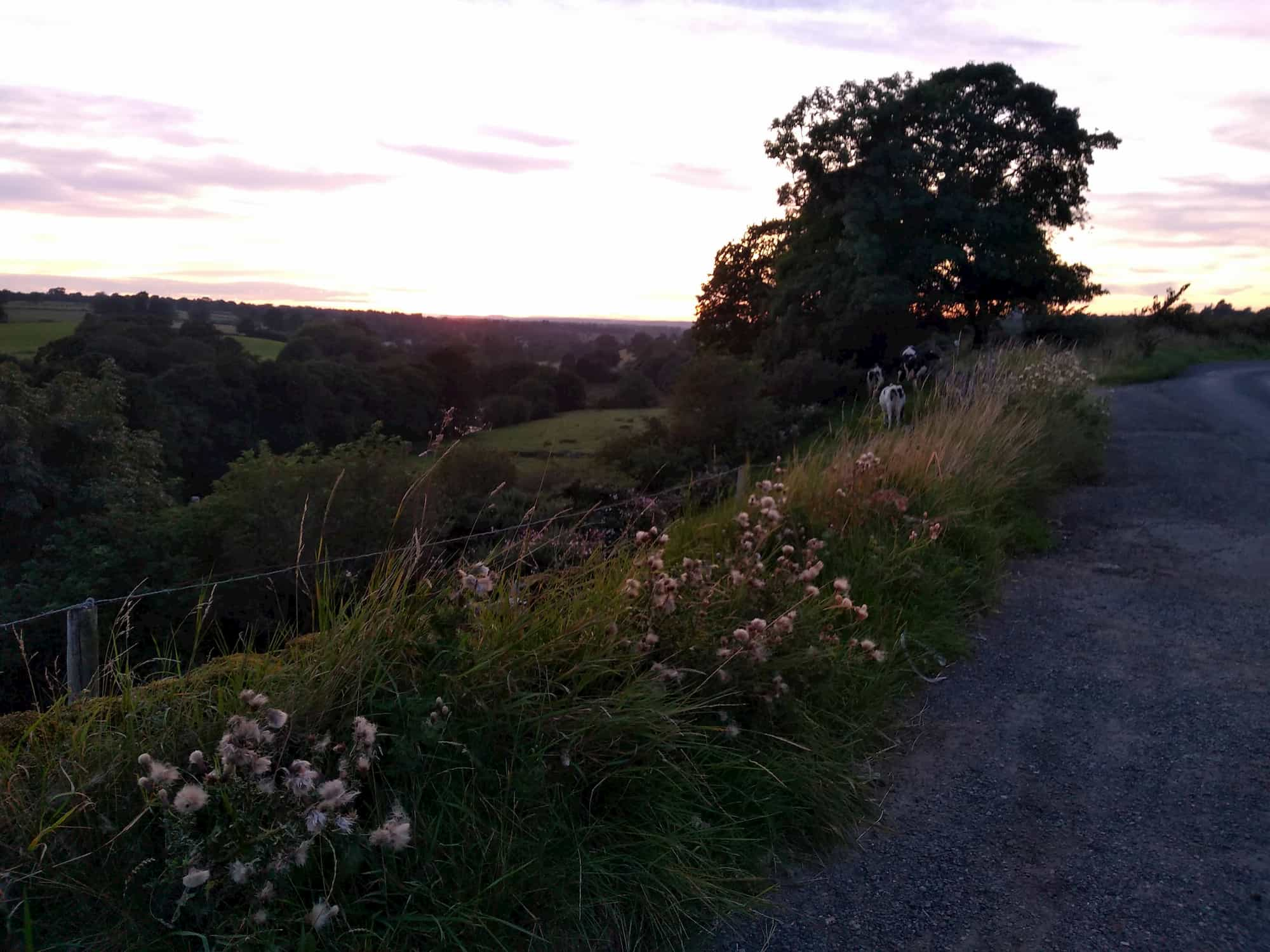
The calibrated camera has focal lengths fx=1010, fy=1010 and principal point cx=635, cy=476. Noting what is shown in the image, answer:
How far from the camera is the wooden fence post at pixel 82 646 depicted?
10.8ft

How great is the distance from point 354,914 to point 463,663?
2.72 feet

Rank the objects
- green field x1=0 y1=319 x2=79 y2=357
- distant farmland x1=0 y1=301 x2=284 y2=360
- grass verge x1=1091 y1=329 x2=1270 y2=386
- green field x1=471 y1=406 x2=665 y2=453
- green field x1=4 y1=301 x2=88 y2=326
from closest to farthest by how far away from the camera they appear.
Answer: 1. grass verge x1=1091 y1=329 x2=1270 y2=386
2. green field x1=471 y1=406 x2=665 y2=453
3. green field x1=0 y1=319 x2=79 y2=357
4. distant farmland x1=0 y1=301 x2=284 y2=360
5. green field x1=4 y1=301 x2=88 y2=326

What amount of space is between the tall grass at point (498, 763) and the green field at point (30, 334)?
30.2 m

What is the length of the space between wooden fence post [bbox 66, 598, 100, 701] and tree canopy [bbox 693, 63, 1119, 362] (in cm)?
2327

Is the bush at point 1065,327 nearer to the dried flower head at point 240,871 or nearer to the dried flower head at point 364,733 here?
the dried flower head at point 364,733

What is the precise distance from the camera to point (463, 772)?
9.55ft

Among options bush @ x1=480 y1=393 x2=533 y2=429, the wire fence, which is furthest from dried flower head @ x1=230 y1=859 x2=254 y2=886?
bush @ x1=480 y1=393 x2=533 y2=429

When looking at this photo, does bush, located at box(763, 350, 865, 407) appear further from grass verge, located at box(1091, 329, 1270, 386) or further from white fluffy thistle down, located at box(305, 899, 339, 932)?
white fluffy thistle down, located at box(305, 899, 339, 932)

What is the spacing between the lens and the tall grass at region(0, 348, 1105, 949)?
7.78 feet

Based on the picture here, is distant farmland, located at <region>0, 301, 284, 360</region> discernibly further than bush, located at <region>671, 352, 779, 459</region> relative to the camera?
Yes

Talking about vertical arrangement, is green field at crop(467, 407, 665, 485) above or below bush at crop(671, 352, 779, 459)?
below

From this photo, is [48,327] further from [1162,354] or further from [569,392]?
[1162,354]

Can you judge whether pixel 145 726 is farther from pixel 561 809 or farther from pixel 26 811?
pixel 561 809

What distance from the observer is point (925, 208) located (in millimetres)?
26000
